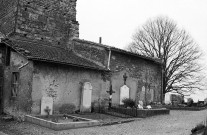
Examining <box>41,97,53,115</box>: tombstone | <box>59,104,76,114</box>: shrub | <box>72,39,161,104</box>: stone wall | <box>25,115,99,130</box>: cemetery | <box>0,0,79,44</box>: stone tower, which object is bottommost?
<box>25,115,99,130</box>: cemetery

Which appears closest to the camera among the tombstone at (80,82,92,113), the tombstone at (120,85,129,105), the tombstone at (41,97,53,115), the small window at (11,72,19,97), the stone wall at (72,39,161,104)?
the tombstone at (41,97,53,115)

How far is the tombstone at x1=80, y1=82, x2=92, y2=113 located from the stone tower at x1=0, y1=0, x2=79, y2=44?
454 centimetres

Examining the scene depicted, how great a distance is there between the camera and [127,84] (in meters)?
18.4

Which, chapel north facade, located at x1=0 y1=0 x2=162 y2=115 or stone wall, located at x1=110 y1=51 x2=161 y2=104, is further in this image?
stone wall, located at x1=110 y1=51 x2=161 y2=104

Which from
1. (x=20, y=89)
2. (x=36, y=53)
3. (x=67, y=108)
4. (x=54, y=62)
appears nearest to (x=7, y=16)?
(x=36, y=53)

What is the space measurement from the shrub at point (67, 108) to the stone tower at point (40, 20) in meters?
5.31

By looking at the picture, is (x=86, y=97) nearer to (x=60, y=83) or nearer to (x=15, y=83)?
(x=60, y=83)

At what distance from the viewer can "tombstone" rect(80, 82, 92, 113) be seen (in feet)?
47.9

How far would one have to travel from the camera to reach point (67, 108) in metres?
13.9

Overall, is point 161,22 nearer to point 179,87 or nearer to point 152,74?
point 179,87

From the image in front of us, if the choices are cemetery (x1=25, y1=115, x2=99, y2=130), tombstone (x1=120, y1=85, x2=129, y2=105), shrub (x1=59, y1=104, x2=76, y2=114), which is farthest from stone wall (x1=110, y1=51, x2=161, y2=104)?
cemetery (x1=25, y1=115, x2=99, y2=130)

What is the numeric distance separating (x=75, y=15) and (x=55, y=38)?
2.77 meters

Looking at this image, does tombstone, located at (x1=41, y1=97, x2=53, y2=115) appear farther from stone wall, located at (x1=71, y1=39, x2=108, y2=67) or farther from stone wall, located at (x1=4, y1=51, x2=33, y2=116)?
stone wall, located at (x1=71, y1=39, x2=108, y2=67)

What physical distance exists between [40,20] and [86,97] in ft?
20.8
